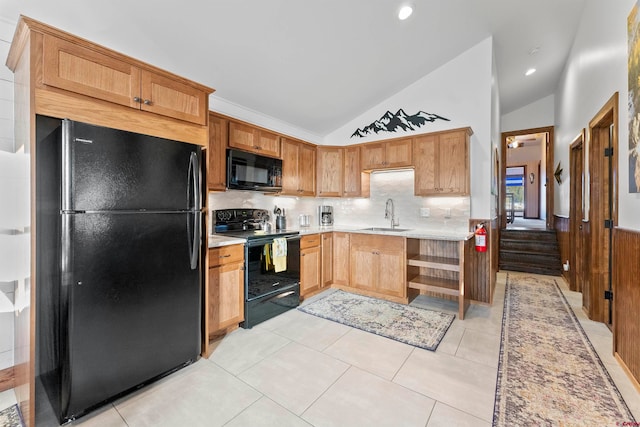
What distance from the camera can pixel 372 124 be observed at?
4570 millimetres

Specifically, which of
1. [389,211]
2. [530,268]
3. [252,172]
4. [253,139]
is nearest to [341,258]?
[389,211]

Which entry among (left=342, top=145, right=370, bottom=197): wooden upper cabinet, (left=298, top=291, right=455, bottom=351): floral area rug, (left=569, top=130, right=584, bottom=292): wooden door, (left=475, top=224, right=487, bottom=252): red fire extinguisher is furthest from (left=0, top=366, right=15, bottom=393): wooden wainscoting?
(left=569, top=130, right=584, bottom=292): wooden door

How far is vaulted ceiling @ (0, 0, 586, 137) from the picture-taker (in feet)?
7.13

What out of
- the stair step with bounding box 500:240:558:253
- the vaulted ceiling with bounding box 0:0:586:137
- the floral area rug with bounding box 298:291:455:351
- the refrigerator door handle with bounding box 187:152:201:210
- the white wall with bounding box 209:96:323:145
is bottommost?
the floral area rug with bounding box 298:291:455:351

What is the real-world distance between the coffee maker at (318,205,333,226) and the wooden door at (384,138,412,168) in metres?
1.30

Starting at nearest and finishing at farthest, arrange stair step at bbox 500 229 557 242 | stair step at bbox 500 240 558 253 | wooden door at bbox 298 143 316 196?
wooden door at bbox 298 143 316 196
stair step at bbox 500 240 558 253
stair step at bbox 500 229 557 242

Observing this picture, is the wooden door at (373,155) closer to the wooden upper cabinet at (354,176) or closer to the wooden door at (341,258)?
the wooden upper cabinet at (354,176)

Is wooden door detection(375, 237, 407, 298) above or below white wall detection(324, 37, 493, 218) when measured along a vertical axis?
below

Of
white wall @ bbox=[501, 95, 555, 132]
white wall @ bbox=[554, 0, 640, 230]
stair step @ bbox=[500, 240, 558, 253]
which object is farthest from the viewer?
white wall @ bbox=[501, 95, 555, 132]

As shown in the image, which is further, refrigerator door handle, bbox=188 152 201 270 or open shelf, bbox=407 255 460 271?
open shelf, bbox=407 255 460 271

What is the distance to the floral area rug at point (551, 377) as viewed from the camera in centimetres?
168

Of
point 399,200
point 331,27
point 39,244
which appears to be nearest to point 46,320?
point 39,244

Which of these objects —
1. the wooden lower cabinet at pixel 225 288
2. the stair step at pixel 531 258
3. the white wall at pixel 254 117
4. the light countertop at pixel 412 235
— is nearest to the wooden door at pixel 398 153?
the light countertop at pixel 412 235

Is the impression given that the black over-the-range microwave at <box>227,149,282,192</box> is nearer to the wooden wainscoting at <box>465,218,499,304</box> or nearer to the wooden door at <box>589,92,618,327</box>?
the wooden wainscoting at <box>465,218,499,304</box>
